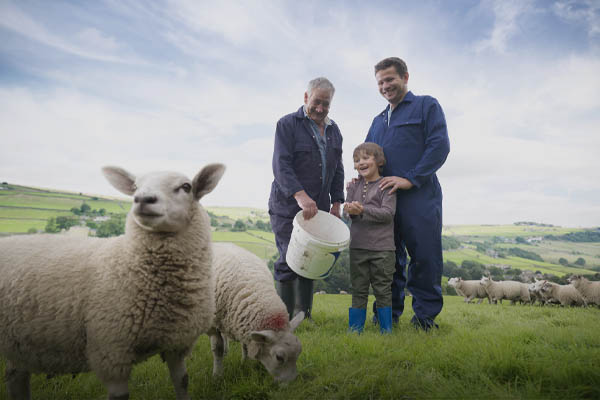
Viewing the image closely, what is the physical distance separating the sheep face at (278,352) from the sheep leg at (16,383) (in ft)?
5.70

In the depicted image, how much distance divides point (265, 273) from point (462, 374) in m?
2.08

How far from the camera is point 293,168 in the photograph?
420 cm

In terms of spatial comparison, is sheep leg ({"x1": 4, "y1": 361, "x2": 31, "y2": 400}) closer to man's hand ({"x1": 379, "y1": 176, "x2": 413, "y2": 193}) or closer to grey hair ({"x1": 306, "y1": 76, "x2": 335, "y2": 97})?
man's hand ({"x1": 379, "y1": 176, "x2": 413, "y2": 193})

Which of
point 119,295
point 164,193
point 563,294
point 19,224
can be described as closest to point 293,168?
point 164,193

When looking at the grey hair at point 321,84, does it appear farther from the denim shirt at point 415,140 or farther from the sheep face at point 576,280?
the sheep face at point 576,280

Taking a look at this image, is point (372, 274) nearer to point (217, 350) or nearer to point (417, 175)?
point (417, 175)

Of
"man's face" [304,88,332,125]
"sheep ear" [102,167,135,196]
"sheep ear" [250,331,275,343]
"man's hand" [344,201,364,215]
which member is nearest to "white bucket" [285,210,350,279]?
"man's hand" [344,201,364,215]

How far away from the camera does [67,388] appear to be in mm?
2514

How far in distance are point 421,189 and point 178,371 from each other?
10.8 feet

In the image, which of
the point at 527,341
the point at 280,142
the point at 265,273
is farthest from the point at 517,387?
the point at 280,142

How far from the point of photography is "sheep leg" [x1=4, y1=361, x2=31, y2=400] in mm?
2195

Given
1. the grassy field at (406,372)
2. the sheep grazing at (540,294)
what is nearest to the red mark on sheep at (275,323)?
the grassy field at (406,372)

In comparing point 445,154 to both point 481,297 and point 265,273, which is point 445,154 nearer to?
point 265,273

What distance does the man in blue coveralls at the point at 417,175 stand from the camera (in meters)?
3.65
